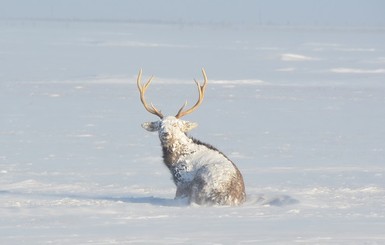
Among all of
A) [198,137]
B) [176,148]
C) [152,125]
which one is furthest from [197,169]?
[198,137]

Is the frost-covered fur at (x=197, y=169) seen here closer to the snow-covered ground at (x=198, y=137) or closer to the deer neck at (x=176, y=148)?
the deer neck at (x=176, y=148)

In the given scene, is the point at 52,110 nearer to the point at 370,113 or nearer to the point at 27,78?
the point at 370,113

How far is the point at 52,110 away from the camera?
1669 cm

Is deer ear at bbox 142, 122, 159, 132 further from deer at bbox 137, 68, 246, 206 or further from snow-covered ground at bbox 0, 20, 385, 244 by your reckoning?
snow-covered ground at bbox 0, 20, 385, 244

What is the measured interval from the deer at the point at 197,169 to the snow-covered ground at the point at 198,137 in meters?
0.18

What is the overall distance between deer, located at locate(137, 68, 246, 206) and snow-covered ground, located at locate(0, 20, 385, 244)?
0.18m

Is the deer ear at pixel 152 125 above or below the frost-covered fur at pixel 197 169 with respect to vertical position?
above

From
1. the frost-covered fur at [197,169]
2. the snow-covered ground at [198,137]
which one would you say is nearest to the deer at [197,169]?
the frost-covered fur at [197,169]

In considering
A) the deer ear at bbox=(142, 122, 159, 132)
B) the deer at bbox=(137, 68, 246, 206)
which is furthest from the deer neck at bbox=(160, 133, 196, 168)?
the deer ear at bbox=(142, 122, 159, 132)

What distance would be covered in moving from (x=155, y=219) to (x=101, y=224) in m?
0.44

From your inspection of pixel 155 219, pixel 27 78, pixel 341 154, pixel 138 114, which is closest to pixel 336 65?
pixel 27 78

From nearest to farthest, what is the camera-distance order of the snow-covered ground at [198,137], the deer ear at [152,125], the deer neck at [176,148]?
the snow-covered ground at [198,137] < the deer neck at [176,148] < the deer ear at [152,125]

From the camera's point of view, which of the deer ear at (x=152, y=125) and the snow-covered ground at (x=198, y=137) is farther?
the deer ear at (x=152, y=125)

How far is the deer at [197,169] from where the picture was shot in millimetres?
7633
